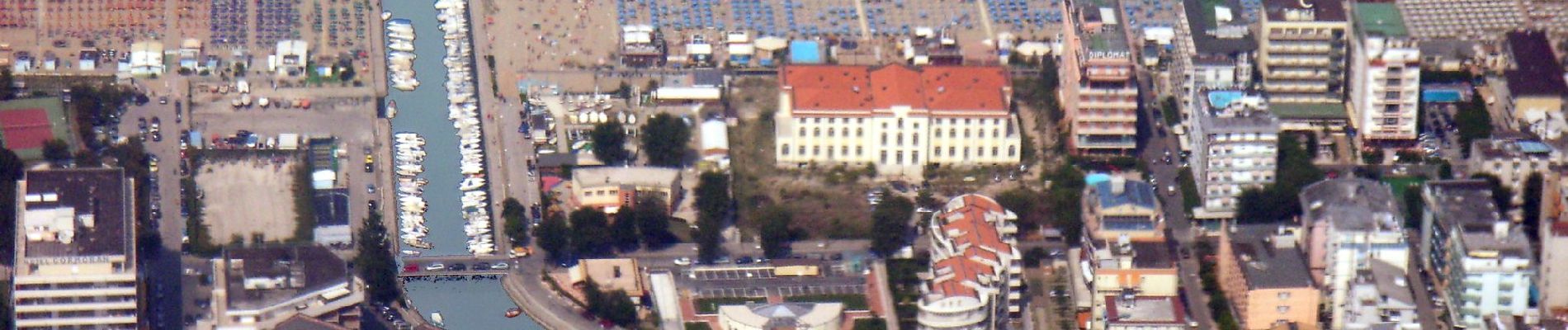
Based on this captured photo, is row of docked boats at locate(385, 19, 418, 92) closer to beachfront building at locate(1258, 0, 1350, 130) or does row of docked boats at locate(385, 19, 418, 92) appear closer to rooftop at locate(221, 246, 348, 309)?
rooftop at locate(221, 246, 348, 309)

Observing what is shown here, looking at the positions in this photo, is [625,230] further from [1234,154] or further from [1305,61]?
[1305,61]

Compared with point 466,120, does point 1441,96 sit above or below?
below

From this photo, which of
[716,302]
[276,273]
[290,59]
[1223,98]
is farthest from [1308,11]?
[276,273]

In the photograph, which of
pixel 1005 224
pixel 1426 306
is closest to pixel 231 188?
pixel 1005 224

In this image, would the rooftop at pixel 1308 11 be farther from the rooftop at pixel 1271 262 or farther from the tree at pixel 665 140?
the tree at pixel 665 140

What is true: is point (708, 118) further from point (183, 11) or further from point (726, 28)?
point (183, 11)

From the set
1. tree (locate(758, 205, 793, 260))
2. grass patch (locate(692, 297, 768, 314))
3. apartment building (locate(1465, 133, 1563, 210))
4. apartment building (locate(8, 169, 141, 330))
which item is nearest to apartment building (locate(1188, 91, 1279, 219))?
apartment building (locate(1465, 133, 1563, 210))
